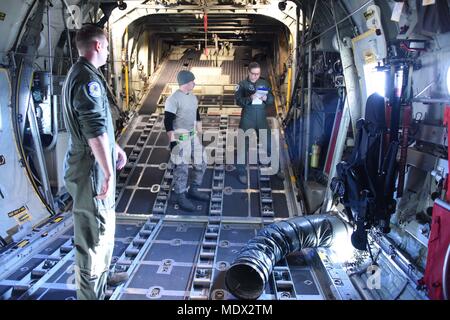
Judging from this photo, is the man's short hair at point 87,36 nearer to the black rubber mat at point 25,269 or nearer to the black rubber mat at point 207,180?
the black rubber mat at point 25,269

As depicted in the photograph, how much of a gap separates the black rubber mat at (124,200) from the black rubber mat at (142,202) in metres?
0.08

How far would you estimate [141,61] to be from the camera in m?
8.47

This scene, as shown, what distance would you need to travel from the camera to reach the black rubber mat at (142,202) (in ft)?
16.3

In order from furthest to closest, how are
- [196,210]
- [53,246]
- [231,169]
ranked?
[231,169] → [196,210] → [53,246]

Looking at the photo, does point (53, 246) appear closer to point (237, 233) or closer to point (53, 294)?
point (53, 294)

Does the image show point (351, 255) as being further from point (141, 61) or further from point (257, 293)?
point (141, 61)

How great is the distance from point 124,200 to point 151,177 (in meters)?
0.64

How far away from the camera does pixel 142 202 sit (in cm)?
513

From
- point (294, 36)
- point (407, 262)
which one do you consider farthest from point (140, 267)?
point (294, 36)

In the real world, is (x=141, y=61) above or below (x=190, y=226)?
above

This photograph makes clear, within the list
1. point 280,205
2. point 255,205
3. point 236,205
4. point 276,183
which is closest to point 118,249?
point 236,205

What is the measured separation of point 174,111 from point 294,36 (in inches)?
122

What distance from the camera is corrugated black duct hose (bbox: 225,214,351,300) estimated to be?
3080 mm

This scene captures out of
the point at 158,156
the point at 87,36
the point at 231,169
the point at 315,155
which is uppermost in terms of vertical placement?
the point at 87,36
